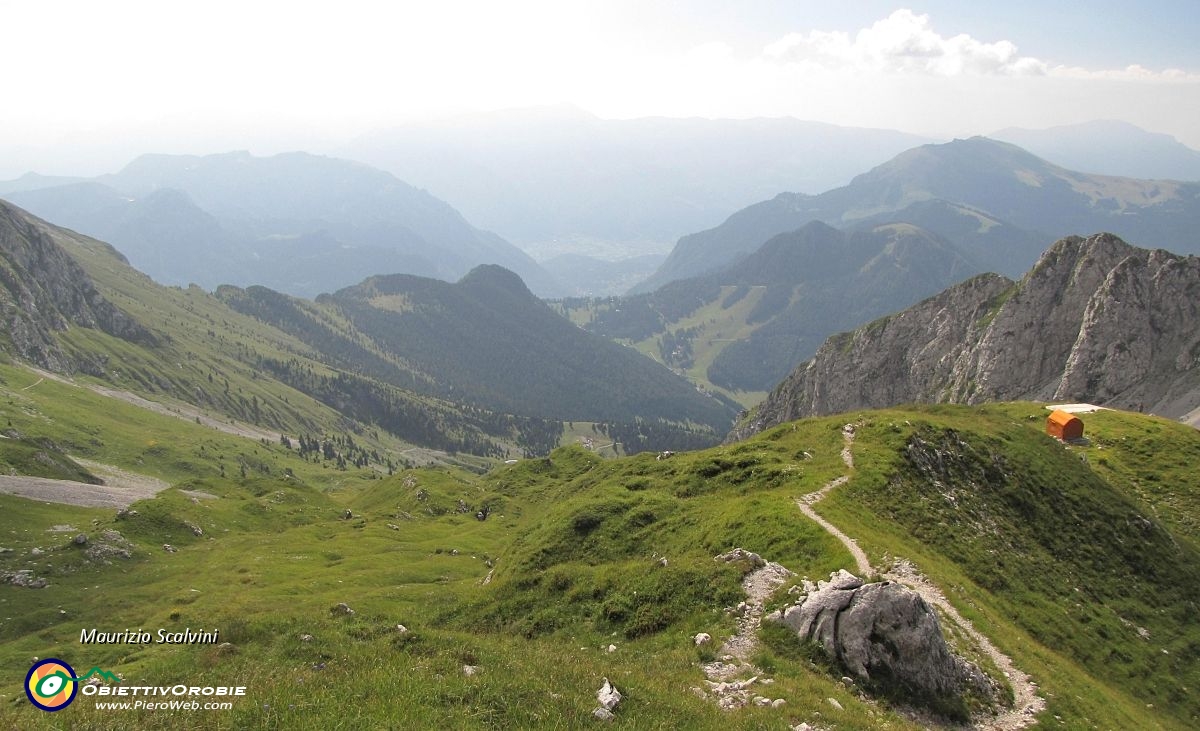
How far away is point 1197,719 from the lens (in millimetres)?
38344

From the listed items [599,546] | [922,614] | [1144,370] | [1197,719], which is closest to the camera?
[922,614]

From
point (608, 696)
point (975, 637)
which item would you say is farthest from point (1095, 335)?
point (608, 696)

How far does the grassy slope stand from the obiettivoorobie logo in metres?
1.01

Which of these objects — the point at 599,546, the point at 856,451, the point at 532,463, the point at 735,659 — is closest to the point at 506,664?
the point at 735,659

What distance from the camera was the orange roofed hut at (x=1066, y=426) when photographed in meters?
81.9

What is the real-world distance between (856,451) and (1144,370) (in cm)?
15284

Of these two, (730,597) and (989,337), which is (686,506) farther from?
(989,337)


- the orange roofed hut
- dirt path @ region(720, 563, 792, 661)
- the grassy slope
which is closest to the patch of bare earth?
the grassy slope

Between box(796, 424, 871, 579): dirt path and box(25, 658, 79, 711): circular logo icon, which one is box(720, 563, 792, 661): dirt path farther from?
box(25, 658, 79, 711): circular logo icon

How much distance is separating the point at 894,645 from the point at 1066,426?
72.8 meters

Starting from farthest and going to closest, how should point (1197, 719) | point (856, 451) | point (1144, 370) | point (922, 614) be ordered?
1. point (1144, 370)
2. point (856, 451)
3. point (1197, 719)
4. point (922, 614)

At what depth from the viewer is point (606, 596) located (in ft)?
122

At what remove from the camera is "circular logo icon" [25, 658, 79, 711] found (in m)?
19.8

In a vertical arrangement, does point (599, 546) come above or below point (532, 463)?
above
